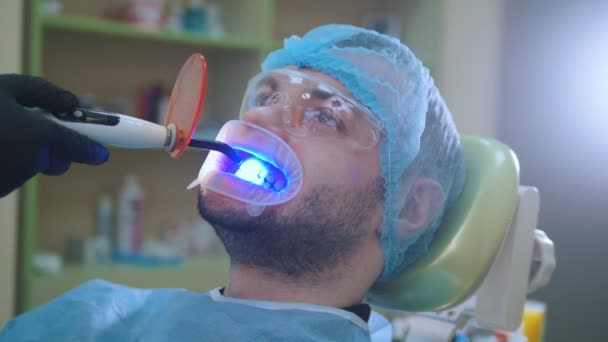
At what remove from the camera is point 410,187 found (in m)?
1.14

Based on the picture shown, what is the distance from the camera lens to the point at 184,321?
990 mm

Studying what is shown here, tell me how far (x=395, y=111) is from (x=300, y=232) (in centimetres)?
31

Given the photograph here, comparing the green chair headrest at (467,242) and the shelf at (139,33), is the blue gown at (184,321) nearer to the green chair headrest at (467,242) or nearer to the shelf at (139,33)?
the green chair headrest at (467,242)

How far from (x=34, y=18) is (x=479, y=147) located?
1.42 m

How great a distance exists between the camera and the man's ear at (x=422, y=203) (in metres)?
1.15

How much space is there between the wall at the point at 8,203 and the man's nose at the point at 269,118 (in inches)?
38.0

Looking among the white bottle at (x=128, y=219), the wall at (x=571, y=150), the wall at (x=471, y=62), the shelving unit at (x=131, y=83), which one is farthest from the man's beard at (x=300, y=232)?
the wall at (x=471, y=62)

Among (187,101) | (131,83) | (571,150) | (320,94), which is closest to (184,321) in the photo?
(187,101)

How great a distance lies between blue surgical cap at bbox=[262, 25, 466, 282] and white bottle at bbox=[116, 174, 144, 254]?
3.90 ft

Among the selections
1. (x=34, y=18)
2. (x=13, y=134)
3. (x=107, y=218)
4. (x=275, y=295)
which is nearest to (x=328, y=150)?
(x=275, y=295)

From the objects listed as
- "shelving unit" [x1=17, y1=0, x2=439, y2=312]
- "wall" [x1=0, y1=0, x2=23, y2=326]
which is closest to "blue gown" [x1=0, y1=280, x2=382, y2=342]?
"wall" [x1=0, y1=0, x2=23, y2=326]

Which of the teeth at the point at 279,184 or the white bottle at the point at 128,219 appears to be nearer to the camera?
the teeth at the point at 279,184

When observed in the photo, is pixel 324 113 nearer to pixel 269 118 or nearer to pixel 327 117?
pixel 327 117

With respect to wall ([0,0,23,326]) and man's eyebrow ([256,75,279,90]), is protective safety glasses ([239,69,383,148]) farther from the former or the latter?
wall ([0,0,23,326])
